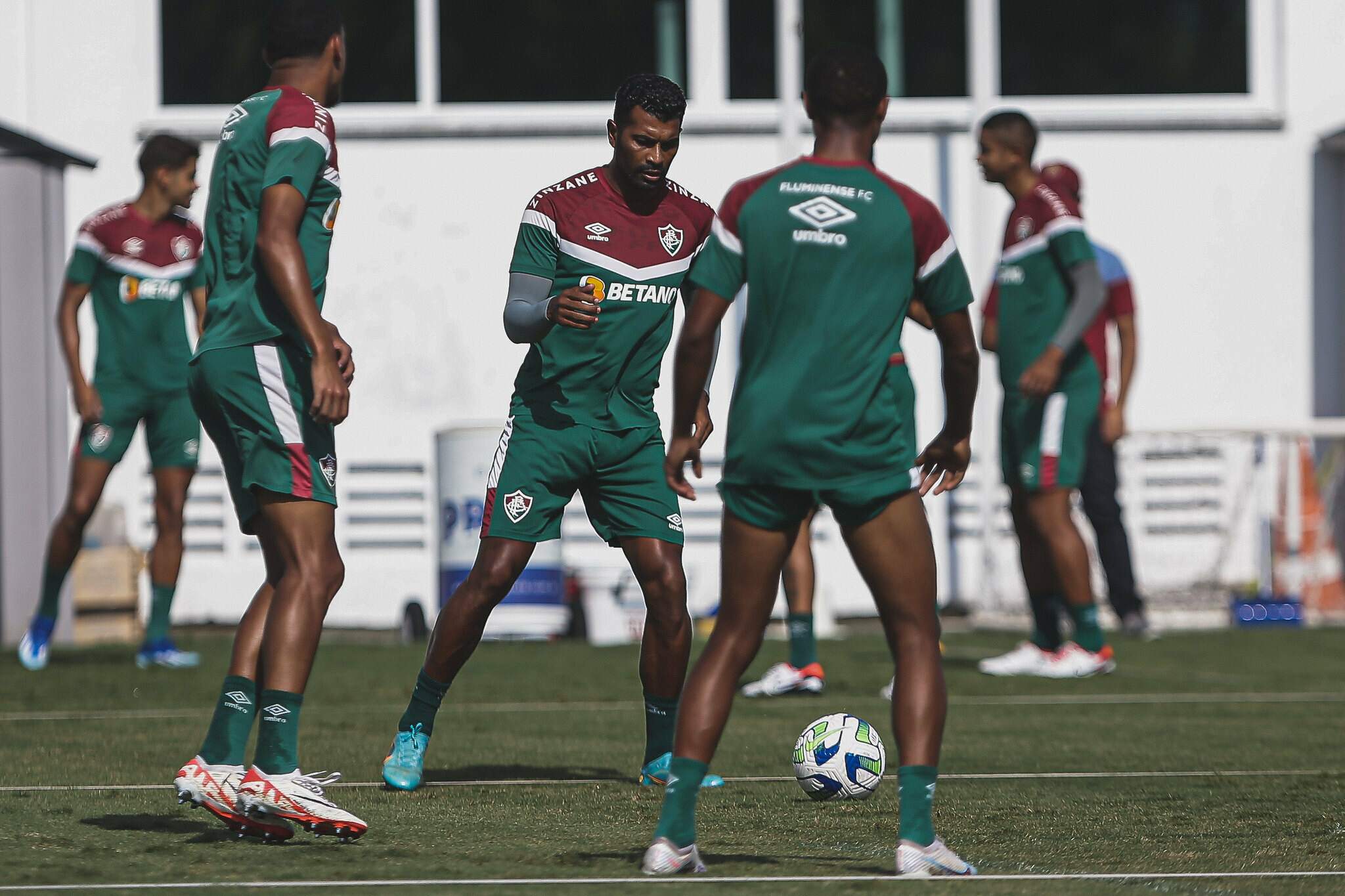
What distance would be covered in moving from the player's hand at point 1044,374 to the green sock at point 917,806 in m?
5.11

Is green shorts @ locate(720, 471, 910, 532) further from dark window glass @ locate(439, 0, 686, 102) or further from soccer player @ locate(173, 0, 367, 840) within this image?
dark window glass @ locate(439, 0, 686, 102)

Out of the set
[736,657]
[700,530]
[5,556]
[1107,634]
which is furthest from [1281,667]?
[5,556]

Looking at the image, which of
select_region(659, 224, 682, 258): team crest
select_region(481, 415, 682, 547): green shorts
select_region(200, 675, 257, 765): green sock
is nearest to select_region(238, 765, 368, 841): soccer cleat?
select_region(200, 675, 257, 765): green sock

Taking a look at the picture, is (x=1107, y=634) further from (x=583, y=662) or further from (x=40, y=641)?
(x=40, y=641)

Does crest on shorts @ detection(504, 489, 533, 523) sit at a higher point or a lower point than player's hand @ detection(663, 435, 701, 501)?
lower

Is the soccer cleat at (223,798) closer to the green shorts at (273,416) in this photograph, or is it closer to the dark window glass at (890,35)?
the green shorts at (273,416)

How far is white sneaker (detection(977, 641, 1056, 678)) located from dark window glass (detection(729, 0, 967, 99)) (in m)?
6.79

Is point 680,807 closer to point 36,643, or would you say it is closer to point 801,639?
point 801,639

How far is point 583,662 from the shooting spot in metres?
10.7

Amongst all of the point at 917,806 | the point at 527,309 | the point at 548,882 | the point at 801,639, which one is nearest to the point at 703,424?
the point at 527,309

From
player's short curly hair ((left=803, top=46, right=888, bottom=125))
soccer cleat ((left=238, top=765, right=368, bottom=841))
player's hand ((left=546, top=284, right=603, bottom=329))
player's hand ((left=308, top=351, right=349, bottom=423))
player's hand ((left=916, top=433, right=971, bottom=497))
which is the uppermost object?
player's short curly hair ((left=803, top=46, right=888, bottom=125))

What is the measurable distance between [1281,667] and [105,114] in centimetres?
919

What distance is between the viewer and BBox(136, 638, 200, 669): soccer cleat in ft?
33.4

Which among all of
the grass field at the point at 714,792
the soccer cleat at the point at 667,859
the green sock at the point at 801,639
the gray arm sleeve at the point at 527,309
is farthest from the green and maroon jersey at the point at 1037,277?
the soccer cleat at the point at 667,859
